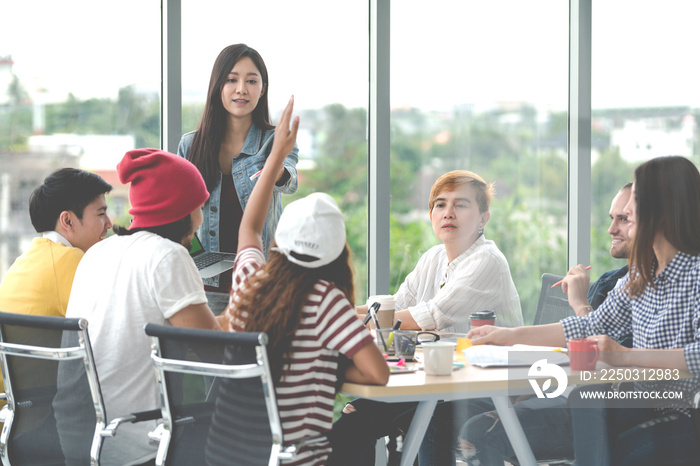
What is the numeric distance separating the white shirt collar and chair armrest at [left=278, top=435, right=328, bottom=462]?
1.26 m

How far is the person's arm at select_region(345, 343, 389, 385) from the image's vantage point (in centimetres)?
193

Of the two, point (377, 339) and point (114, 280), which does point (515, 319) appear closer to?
point (377, 339)

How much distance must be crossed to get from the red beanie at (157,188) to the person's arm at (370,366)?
2.51ft

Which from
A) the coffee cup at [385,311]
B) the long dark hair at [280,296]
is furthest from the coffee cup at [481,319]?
the long dark hair at [280,296]

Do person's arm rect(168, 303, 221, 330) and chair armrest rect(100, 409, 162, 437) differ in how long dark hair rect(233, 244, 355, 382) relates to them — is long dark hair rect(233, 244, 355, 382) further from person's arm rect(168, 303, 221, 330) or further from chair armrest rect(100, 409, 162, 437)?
chair armrest rect(100, 409, 162, 437)

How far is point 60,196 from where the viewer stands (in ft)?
9.17

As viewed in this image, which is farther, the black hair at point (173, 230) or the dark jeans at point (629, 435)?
the black hair at point (173, 230)

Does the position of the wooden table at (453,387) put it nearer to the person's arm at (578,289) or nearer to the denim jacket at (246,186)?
the person's arm at (578,289)

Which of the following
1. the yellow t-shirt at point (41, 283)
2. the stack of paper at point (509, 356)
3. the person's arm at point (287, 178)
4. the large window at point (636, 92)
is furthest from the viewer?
the large window at point (636, 92)

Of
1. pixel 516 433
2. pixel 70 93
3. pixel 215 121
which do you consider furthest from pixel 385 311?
pixel 70 93

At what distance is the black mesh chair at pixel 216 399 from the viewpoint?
1.80 meters

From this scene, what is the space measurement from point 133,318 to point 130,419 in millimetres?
308

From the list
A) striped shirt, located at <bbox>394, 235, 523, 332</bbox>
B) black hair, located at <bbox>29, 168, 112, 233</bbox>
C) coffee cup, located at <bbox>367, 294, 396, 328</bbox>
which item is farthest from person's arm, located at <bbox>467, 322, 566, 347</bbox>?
black hair, located at <bbox>29, 168, 112, 233</bbox>

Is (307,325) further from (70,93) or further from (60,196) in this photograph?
(70,93)
